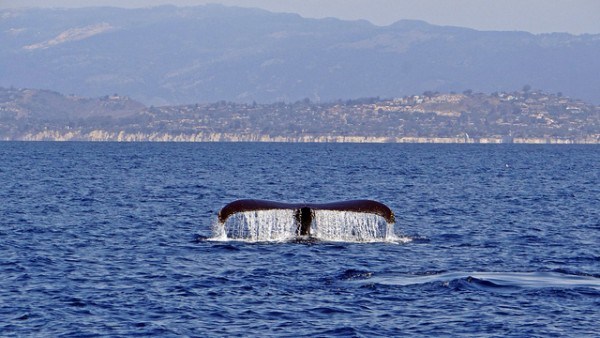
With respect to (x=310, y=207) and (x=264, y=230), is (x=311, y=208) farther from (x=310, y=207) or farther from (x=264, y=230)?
(x=264, y=230)

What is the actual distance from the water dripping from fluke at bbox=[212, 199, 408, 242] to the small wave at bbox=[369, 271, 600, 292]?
5.62m

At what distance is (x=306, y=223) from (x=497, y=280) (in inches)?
470

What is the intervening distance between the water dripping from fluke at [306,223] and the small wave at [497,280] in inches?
221

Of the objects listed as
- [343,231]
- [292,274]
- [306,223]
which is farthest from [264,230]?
[292,274]

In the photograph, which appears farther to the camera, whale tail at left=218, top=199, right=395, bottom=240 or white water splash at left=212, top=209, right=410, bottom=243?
white water splash at left=212, top=209, right=410, bottom=243

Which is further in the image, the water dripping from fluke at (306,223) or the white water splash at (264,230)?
the white water splash at (264,230)

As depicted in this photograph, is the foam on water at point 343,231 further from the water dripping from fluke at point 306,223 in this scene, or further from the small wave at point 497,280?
the small wave at point 497,280

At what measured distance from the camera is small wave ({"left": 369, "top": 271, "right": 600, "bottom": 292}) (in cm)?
3303

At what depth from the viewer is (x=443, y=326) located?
27828 mm

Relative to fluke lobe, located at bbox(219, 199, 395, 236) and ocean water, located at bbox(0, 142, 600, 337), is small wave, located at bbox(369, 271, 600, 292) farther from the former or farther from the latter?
fluke lobe, located at bbox(219, 199, 395, 236)

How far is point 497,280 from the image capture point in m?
34.0

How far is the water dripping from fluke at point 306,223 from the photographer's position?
133ft

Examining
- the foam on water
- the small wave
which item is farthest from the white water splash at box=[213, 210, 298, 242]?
the small wave

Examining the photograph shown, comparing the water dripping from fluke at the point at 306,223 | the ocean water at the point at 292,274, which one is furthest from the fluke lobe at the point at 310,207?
the ocean water at the point at 292,274
